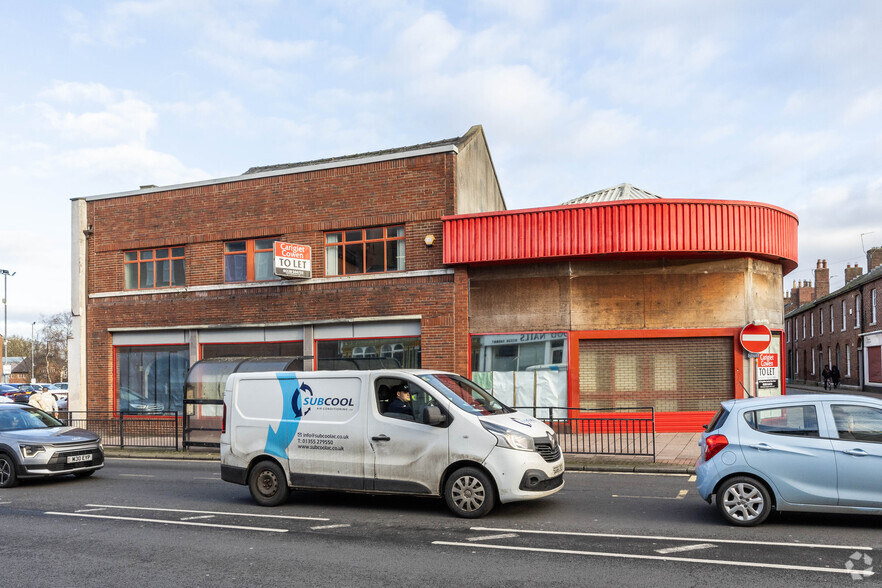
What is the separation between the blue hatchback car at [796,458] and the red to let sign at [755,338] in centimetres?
981

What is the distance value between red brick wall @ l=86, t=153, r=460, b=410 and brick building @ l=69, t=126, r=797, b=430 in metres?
0.05

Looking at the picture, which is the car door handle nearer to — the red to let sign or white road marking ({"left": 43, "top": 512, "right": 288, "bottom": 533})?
white road marking ({"left": 43, "top": 512, "right": 288, "bottom": 533})

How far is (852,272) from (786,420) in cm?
4933

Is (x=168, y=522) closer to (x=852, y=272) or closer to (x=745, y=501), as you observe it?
(x=745, y=501)

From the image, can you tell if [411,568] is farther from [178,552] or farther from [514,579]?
[178,552]

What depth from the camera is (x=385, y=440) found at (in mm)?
9430

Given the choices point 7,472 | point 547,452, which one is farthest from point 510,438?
point 7,472

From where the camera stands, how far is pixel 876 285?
4031cm

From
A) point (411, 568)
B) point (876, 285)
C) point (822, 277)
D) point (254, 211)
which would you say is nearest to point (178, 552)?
point (411, 568)

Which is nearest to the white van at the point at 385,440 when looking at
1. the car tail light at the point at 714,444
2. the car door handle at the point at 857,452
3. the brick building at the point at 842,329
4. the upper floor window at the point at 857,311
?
the car tail light at the point at 714,444

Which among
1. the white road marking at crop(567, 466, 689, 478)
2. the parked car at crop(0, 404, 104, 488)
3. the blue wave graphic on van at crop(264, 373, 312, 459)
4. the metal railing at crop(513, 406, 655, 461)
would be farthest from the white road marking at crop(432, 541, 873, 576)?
the parked car at crop(0, 404, 104, 488)

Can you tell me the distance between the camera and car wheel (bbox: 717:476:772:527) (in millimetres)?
8211

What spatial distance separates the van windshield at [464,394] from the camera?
9414 millimetres

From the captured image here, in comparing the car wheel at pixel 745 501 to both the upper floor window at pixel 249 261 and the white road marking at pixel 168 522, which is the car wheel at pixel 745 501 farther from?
the upper floor window at pixel 249 261
